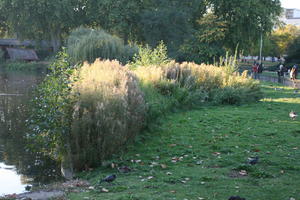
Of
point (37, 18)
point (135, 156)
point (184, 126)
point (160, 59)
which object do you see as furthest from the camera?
point (37, 18)

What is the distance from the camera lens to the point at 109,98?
881cm

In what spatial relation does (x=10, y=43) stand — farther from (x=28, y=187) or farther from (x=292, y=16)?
(x=292, y=16)

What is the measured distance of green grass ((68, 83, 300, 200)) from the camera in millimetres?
5996

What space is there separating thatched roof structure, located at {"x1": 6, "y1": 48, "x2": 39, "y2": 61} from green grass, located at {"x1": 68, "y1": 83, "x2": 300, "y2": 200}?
47372 mm

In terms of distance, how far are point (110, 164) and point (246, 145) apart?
3.30 m

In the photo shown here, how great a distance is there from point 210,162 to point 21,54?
53.3m

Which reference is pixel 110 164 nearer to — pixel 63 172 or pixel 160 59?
pixel 63 172

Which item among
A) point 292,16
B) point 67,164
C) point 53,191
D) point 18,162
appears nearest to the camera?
point 53,191

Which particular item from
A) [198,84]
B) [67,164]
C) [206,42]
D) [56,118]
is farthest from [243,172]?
[206,42]

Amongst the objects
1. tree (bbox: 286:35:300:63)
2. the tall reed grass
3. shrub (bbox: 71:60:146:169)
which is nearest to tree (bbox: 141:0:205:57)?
tree (bbox: 286:35:300:63)

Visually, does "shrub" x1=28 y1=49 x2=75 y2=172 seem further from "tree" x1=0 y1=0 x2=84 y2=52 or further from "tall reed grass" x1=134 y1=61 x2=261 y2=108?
"tree" x1=0 y1=0 x2=84 y2=52

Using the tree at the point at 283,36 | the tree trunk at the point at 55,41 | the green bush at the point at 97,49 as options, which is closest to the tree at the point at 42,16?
the tree trunk at the point at 55,41

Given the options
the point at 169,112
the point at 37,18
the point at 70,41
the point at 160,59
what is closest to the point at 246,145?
the point at 169,112

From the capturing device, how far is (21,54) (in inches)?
2233
